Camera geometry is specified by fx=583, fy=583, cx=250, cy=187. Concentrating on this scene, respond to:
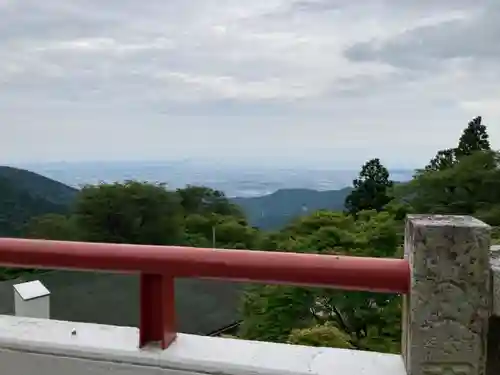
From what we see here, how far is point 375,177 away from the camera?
25.2 m

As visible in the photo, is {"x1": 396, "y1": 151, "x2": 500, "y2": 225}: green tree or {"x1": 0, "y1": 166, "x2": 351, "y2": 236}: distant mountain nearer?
{"x1": 0, "y1": 166, "x2": 351, "y2": 236}: distant mountain

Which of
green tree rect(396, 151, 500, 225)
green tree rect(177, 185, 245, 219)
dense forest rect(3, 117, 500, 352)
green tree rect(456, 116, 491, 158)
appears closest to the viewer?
dense forest rect(3, 117, 500, 352)

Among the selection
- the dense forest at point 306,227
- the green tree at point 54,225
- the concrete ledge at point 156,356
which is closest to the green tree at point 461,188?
the dense forest at point 306,227

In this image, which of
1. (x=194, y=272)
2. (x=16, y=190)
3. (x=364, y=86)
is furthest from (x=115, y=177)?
(x=194, y=272)

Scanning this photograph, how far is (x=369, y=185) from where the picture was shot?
25.0 metres

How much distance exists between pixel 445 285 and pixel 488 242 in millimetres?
115

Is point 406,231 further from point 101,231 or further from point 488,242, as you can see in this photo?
point 101,231

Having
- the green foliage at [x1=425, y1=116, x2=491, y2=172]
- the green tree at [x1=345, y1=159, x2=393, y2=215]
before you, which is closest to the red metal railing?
the green foliage at [x1=425, y1=116, x2=491, y2=172]

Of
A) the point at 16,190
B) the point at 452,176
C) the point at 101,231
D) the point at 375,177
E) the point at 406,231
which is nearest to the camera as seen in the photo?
the point at 406,231

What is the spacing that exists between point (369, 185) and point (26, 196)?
15216 millimetres

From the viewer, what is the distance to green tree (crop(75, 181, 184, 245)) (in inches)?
560

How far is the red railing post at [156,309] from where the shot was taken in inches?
52.6

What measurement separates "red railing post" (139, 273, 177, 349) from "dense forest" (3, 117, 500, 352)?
5.06 metres

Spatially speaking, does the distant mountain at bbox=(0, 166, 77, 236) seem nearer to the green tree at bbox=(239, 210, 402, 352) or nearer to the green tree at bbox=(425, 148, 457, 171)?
the green tree at bbox=(239, 210, 402, 352)
